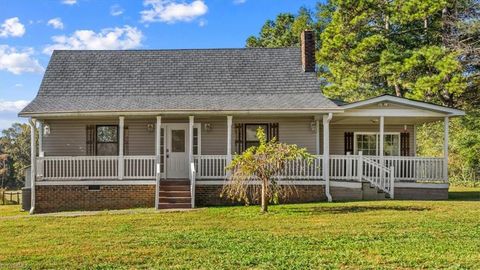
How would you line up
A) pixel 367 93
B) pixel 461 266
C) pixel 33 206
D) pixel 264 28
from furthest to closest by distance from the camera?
pixel 264 28, pixel 367 93, pixel 33 206, pixel 461 266

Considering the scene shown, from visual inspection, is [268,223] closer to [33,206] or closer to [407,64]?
[33,206]

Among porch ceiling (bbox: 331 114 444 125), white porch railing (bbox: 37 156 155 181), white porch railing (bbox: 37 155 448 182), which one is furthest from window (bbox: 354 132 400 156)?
white porch railing (bbox: 37 156 155 181)

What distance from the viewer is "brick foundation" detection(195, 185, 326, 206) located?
14.3 metres

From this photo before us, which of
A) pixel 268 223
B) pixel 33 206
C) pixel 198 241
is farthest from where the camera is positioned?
pixel 33 206

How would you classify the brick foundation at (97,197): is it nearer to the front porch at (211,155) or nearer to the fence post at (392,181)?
the front porch at (211,155)

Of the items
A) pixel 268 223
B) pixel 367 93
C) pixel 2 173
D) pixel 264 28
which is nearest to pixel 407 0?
pixel 367 93

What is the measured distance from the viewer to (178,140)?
16266 millimetres

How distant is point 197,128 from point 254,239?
8.41 m

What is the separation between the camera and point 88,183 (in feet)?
47.0

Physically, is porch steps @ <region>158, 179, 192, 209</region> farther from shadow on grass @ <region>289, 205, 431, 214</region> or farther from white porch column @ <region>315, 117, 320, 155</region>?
white porch column @ <region>315, 117, 320, 155</region>

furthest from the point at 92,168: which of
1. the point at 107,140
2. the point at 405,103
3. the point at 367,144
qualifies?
the point at 367,144

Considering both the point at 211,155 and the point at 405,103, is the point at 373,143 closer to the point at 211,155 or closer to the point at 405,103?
the point at 405,103

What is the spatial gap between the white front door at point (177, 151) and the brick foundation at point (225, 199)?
184 cm

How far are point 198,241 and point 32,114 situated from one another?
883 cm
